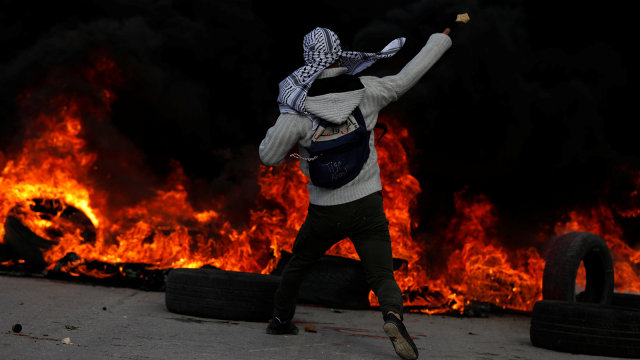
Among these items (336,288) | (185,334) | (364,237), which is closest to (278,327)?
(185,334)

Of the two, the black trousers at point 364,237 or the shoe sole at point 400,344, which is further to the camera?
the black trousers at point 364,237

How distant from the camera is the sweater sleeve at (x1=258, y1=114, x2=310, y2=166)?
4055 millimetres

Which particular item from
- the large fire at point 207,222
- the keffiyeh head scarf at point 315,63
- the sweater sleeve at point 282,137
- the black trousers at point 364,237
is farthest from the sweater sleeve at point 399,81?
the large fire at point 207,222

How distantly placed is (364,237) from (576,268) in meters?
4.44

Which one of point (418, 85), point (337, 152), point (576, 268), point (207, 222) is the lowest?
point (576, 268)

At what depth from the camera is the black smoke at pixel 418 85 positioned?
34.7 feet

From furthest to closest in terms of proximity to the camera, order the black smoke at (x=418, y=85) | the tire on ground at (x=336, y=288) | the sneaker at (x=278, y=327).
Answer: the black smoke at (x=418, y=85)
the tire on ground at (x=336, y=288)
the sneaker at (x=278, y=327)

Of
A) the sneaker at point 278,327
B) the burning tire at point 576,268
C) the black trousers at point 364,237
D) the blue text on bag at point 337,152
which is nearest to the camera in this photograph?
the black trousers at point 364,237

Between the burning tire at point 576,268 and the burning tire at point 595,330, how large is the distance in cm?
248

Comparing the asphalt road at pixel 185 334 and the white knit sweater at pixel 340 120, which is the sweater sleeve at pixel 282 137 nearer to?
the white knit sweater at pixel 340 120

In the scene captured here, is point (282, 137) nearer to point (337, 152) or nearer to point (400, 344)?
point (337, 152)

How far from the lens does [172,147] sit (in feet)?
37.9

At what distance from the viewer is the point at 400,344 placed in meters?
3.56

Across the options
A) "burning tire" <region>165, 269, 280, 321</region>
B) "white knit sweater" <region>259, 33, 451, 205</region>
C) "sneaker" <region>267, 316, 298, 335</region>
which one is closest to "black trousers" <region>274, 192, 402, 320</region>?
"white knit sweater" <region>259, 33, 451, 205</region>
